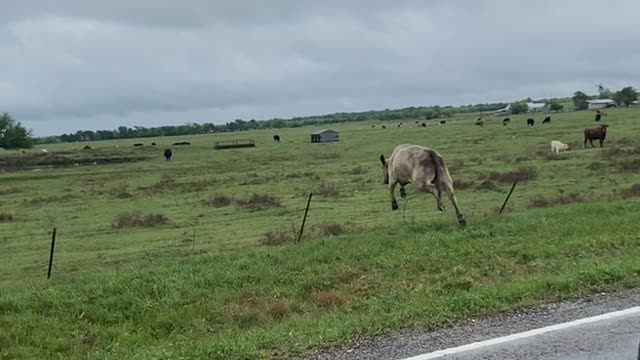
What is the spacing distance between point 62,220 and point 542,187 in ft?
67.7

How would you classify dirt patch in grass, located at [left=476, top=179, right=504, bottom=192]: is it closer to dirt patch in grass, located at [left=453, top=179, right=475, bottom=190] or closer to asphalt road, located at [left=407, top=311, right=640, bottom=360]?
dirt patch in grass, located at [left=453, top=179, right=475, bottom=190]

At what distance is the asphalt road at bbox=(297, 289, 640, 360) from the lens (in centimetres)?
618

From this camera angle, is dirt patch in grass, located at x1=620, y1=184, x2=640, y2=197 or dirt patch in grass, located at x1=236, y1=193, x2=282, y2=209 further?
dirt patch in grass, located at x1=236, y1=193, x2=282, y2=209

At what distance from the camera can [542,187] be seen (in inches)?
1190

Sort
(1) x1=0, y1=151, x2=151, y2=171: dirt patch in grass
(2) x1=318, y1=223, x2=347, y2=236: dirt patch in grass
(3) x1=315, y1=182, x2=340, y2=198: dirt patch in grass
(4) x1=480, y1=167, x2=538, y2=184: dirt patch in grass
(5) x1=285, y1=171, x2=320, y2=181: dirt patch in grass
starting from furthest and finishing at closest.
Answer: (1) x1=0, y1=151, x2=151, y2=171: dirt patch in grass
(5) x1=285, y1=171, x2=320, y2=181: dirt patch in grass
(4) x1=480, y1=167, x2=538, y2=184: dirt patch in grass
(3) x1=315, y1=182, x2=340, y2=198: dirt patch in grass
(2) x1=318, y1=223, x2=347, y2=236: dirt patch in grass

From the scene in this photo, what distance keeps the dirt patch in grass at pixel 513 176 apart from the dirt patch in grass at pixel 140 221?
1538 centimetres

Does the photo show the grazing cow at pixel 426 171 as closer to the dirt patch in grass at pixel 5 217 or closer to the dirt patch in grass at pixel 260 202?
the dirt patch in grass at pixel 260 202

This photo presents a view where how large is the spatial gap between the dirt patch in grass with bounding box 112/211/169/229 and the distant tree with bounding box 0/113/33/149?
68453mm

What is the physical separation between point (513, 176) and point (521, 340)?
28.8 meters

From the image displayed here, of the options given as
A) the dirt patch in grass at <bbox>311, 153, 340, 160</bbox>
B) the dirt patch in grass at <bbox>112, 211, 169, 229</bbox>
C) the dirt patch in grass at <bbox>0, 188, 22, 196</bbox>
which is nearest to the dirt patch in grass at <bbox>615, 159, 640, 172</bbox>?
the dirt patch in grass at <bbox>112, 211, 169, 229</bbox>

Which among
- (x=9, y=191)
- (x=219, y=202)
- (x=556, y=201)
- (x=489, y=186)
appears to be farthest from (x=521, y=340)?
(x=9, y=191)

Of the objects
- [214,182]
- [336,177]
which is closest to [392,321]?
[336,177]

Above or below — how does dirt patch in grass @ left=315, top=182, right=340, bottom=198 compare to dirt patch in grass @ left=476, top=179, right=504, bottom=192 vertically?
below

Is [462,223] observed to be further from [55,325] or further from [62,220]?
[62,220]
